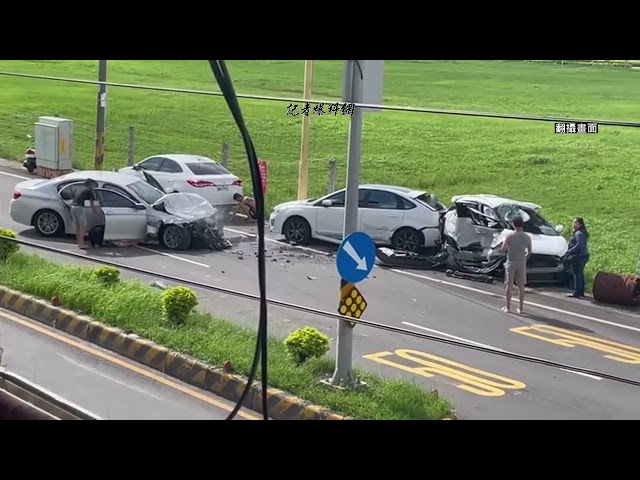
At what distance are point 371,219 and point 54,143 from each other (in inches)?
134

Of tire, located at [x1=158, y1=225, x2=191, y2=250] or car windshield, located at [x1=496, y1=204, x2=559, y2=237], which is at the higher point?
car windshield, located at [x1=496, y1=204, x2=559, y2=237]

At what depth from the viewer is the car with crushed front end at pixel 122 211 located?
21.1 ft

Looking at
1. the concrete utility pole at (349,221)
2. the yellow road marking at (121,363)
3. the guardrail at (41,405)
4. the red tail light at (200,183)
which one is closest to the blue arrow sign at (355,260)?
the concrete utility pole at (349,221)

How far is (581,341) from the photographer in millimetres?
7996

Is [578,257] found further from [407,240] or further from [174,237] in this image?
[174,237]

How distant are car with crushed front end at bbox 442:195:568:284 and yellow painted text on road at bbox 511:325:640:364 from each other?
1211 millimetres

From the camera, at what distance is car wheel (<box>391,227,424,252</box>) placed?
362 inches

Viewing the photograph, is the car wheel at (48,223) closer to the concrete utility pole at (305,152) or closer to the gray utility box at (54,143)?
the gray utility box at (54,143)

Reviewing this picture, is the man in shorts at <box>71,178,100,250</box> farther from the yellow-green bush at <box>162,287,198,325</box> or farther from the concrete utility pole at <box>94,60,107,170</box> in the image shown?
the yellow-green bush at <box>162,287,198,325</box>

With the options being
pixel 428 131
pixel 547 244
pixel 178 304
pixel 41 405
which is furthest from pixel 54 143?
pixel 428 131

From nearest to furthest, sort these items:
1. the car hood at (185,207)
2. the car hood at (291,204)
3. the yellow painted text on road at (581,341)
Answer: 1. the car hood at (185,207)
2. the yellow painted text on road at (581,341)
3. the car hood at (291,204)

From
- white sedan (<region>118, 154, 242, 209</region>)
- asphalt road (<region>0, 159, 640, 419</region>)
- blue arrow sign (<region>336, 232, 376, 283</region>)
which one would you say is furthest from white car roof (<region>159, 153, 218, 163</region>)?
blue arrow sign (<region>336, 232, 376, 283</region>)

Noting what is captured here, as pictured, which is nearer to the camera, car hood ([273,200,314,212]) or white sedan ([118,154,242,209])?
white sedan ([118,154,242,209])
